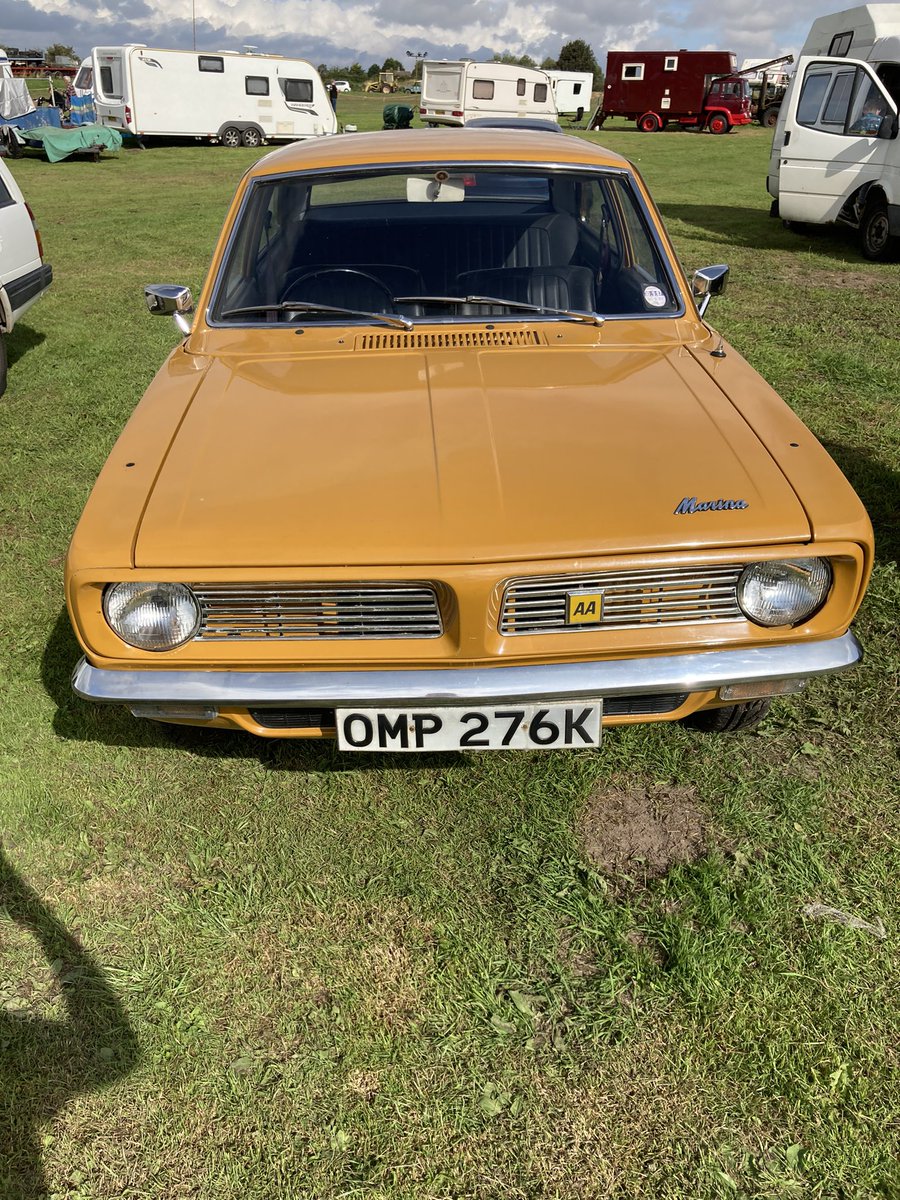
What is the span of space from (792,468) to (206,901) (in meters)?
1.97

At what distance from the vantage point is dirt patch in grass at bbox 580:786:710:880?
2547mm

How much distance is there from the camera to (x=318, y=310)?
→ 10.3 ft

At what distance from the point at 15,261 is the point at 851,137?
8.66m

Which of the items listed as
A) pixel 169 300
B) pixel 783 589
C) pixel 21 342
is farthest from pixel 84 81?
pixel 783 589

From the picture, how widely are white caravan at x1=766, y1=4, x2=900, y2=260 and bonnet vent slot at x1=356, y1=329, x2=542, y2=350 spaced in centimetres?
819

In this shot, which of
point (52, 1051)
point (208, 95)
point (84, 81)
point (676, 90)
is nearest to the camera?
point (52, 1051)

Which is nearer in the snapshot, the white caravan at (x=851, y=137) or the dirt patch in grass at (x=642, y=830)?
the dirt patch in grass at (x=642, y=830)

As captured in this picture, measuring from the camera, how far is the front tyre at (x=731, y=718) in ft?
9.23

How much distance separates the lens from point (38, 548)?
4.37 m

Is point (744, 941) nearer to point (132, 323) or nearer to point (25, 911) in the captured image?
point (25, 911)

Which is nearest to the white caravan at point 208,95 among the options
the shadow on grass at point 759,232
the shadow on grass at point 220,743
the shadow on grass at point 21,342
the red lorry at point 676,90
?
the red lorry at point 676,90

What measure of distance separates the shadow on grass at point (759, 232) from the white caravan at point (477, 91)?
16005 millimetres

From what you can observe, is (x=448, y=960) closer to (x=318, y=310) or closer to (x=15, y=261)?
(x=318, y=310)

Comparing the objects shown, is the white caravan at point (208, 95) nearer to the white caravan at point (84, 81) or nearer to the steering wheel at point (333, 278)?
the white caravan at point (84, 81)
